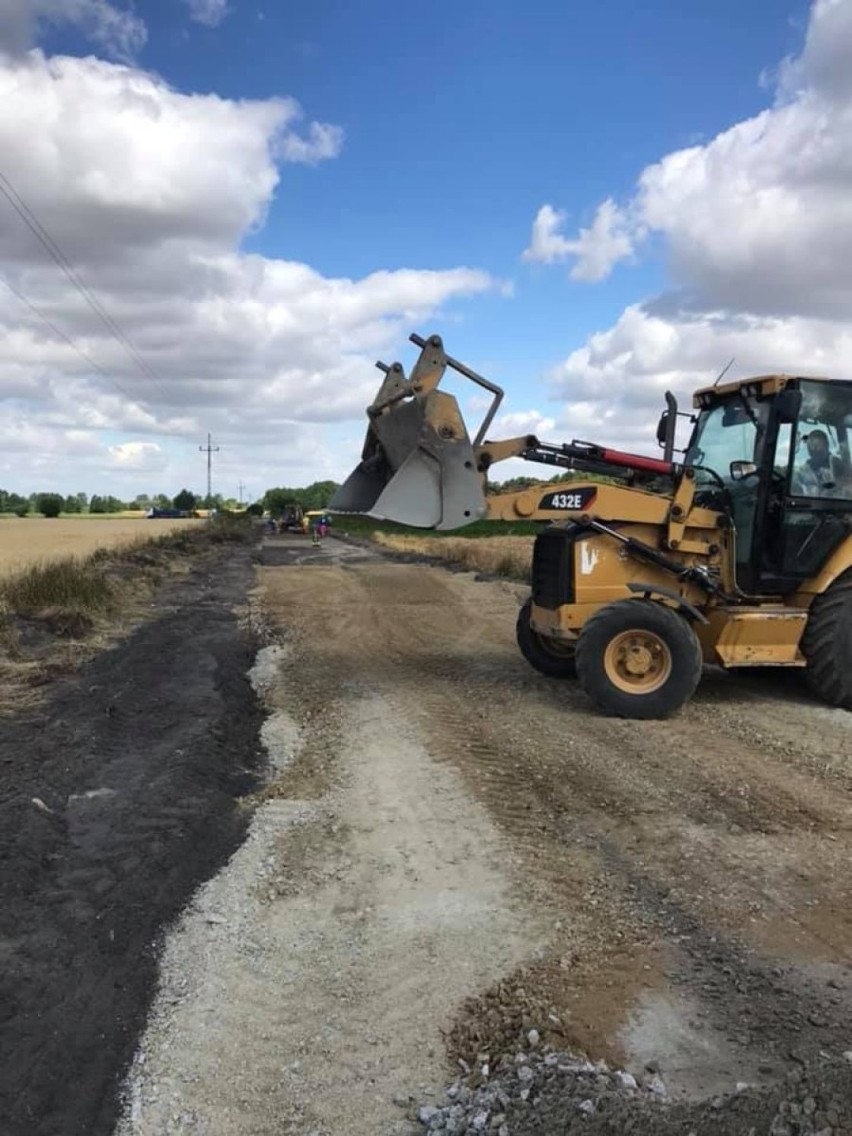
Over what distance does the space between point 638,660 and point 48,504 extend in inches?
5542

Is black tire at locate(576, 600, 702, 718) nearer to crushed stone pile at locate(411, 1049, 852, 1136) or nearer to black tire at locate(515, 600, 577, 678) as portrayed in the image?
black tire at locate(515, 600, 577, 678)

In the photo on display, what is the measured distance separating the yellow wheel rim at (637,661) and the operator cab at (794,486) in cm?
124

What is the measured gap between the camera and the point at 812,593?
8844 mm

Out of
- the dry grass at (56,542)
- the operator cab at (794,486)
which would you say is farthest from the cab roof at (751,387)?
the dry grass at (56,542)

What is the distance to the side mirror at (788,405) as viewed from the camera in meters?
8.38

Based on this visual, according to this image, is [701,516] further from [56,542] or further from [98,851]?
[56,542]

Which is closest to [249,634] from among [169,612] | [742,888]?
[169,612]

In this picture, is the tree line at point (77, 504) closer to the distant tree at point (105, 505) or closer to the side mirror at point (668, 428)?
the distant tree at point (105, 505)

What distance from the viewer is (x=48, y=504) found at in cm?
13675

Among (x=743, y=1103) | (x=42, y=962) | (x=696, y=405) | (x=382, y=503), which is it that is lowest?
(x=42, y=962)

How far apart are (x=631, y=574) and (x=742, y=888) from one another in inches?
179

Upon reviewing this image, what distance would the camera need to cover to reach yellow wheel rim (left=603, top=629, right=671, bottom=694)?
835 centimetres

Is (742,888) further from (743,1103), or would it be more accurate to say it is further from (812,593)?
(812,593)

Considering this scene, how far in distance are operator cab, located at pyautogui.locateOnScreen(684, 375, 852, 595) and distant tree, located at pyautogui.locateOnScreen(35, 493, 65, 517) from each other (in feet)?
452
